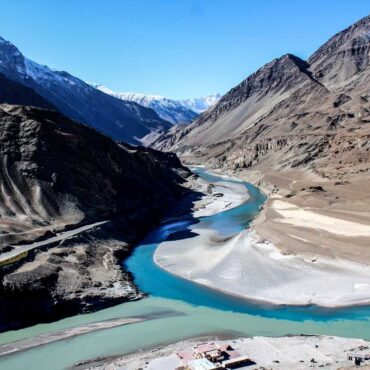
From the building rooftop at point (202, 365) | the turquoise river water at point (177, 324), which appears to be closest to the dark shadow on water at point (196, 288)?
the turquoise river water at point (177, 324)

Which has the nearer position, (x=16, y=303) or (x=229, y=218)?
(x=16, y=303)

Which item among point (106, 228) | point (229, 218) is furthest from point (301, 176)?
point (106, 228)

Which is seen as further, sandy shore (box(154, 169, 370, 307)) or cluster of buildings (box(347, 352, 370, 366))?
sandy shore (box(154, 169, 370, 307))

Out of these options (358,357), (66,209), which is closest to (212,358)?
(358,357)

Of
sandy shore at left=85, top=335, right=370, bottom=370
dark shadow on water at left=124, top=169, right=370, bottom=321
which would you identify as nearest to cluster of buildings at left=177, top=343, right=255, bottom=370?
sandy shore at left=85, top=335, right=370, bottom=370

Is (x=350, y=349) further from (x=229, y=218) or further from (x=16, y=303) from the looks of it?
(x=229, y=218)

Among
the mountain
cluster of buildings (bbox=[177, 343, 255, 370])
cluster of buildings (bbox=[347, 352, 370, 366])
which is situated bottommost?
cluster of buildings (bbox=[347, 352, 370, 366])

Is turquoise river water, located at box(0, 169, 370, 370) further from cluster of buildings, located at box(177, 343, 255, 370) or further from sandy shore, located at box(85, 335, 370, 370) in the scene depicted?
cluster of buildings, located at box(177, 343, 255, 370)
